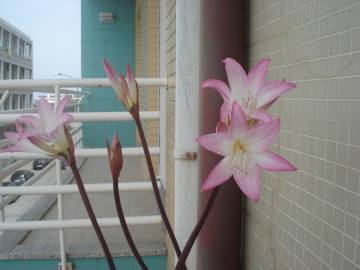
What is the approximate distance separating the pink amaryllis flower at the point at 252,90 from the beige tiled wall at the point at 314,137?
436 millimetres

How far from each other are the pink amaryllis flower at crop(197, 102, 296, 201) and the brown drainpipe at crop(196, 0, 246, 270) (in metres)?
1.17

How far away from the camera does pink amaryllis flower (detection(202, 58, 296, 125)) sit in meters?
0.73

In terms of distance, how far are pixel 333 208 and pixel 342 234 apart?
3.0 inches

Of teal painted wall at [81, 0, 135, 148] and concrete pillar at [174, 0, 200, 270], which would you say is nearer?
concrete pillar at [174, 0, 200, 270]

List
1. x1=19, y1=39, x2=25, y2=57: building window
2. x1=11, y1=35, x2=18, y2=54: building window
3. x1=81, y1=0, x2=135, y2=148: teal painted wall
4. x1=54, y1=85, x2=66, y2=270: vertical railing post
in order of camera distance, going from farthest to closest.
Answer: x1=19, y1=39, x2=25, y2=57: building window → x1=11, y1=35, x2=18, y2=54: building window → x1=81, y1=0, x2=135, y2=148: teal painted wall → x1=54, y1=85, x2=66, y2=270: vertical railing post

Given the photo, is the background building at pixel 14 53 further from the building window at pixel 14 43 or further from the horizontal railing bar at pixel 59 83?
the horizontal railing bar at pixel 59 83

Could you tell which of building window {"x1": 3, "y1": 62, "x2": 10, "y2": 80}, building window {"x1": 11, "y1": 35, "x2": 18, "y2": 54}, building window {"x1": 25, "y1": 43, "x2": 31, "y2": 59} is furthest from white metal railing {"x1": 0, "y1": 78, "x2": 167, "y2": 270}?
building window {"x1": 25, "y1": 43, "x2": 31, "y2": 59}

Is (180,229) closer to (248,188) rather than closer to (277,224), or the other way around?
(277,224)

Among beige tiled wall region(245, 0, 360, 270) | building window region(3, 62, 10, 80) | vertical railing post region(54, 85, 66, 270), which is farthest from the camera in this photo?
building window region(3, 62, 10, 80)

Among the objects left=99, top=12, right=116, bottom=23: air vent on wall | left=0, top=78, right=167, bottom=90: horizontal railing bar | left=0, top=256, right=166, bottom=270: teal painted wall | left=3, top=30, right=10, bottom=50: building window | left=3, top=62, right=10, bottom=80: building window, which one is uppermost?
left=3, top=30, right=10, bottom=50: building window

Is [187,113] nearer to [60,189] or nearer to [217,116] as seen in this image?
[217,116]

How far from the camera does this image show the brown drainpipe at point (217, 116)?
1.88 meters

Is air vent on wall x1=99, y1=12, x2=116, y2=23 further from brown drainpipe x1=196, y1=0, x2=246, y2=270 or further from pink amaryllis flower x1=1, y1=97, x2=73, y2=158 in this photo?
pink amaryllis flower x1=1, y1=97, x2=73, y2=158

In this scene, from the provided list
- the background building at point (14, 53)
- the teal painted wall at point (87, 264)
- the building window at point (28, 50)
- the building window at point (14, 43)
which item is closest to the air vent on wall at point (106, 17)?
the background building at point (14, 53)
